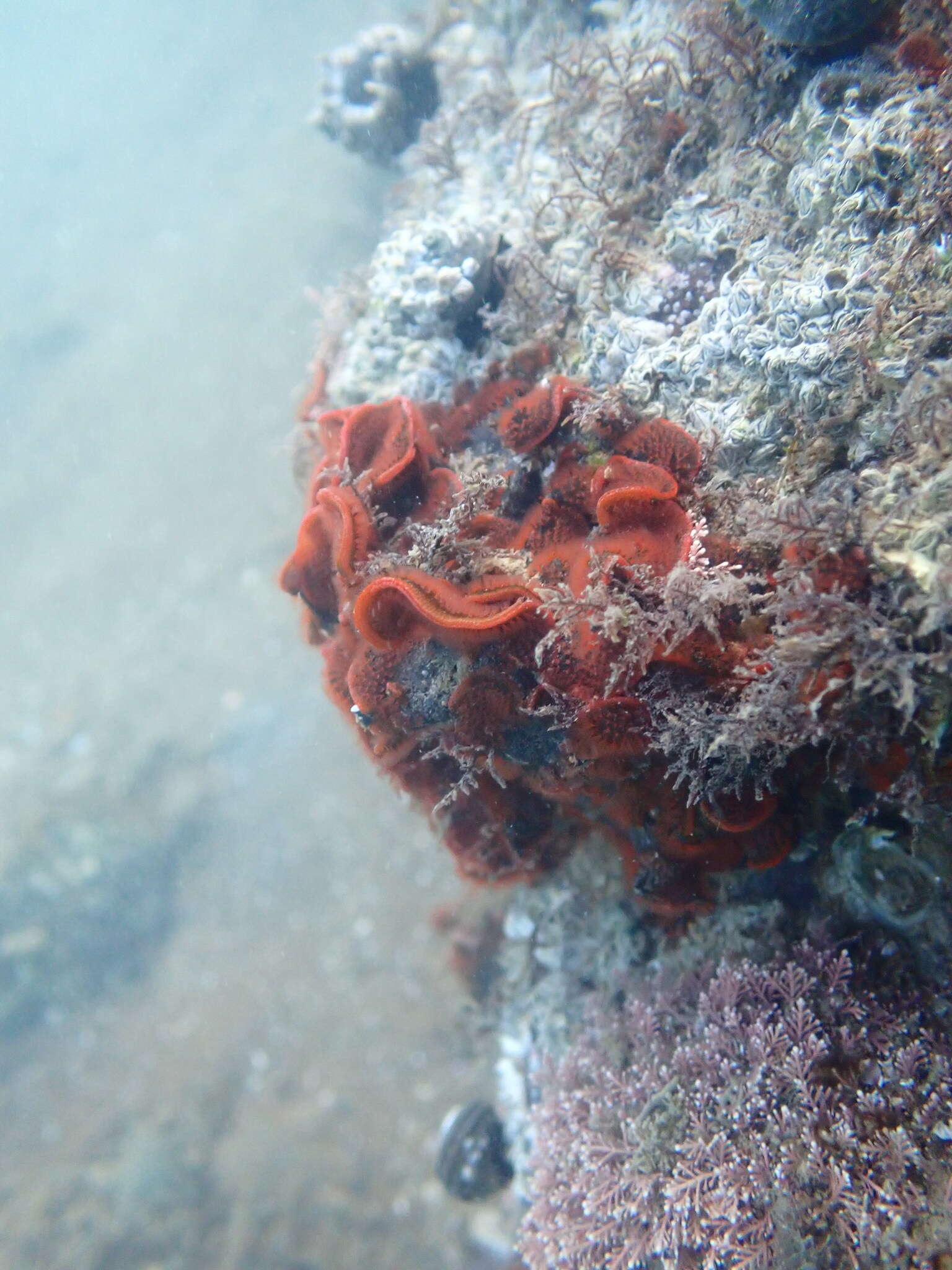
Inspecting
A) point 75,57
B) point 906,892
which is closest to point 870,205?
point 906,892

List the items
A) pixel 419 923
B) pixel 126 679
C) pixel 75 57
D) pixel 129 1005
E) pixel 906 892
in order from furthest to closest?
pixel 75 57 → pixel 126 679 → pixel 129 1005 → pixel 419 923 → pixel 906 892

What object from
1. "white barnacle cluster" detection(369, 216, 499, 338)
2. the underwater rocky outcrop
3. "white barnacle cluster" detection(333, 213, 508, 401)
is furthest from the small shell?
"white barnacle cluster" detection(369, 216, 499, 338)

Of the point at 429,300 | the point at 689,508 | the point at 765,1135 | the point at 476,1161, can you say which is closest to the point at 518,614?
the point at 689,508

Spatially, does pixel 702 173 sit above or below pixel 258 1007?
above

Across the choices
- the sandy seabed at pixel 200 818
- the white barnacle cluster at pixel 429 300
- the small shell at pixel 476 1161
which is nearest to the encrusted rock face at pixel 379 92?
the sandy seabed at pixel 200 818

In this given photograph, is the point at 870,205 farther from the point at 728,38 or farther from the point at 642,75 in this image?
the point at 642,75
